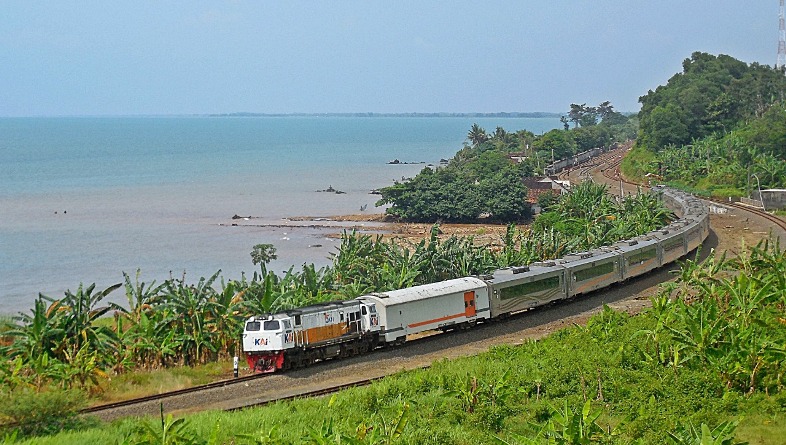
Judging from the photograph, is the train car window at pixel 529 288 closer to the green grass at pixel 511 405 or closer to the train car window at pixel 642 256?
the train car window at pixel 642 256

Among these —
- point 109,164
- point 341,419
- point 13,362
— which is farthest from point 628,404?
point 109,164

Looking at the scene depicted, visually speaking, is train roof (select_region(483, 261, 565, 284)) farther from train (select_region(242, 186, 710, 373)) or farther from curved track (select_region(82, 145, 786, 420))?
curved track (select_region(82, 145, 786, 420))

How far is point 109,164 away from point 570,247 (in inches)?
6296

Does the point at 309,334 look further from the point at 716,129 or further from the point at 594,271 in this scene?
the point at 716,129

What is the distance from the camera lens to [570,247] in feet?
159

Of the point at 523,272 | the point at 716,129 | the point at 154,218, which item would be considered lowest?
the point at 154,218

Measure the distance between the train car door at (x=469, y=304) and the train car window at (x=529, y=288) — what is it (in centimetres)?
142

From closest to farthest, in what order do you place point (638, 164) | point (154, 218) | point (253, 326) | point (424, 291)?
point (253, 326) < point (424, 291) < point (154, 218) < point (638, 164)

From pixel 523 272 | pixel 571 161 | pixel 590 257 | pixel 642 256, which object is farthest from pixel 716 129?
pixel 523 272

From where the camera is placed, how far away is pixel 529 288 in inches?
1469

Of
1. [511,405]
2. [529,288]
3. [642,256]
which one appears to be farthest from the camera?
[642,256]

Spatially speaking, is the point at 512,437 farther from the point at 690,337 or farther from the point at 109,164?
the point at 109,164

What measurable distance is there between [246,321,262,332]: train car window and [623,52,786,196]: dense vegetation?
2497 inches

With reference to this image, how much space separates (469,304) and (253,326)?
10000 millimetres
